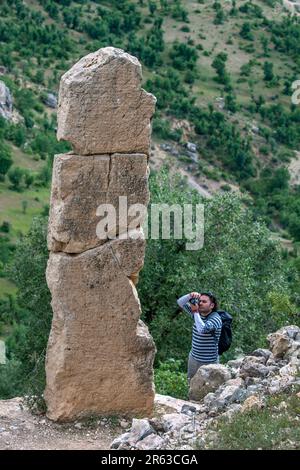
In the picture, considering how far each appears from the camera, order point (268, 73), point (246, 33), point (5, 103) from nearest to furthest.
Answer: point (5, 103), point (268, 73), point (246, 33)

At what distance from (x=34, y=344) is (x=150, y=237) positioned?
11.4ft

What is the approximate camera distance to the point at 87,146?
11.2 meters

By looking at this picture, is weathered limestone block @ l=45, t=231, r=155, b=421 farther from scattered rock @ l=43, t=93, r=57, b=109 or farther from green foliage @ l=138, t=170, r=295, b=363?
scattered rock @ l=43, t=93, r=57, b=109

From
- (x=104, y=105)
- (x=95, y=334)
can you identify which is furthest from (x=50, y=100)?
(x=95, y=334)

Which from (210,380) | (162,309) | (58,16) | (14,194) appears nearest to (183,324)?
(162,309)

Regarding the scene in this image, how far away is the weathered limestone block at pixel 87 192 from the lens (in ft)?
36.7

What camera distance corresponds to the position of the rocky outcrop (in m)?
9.55

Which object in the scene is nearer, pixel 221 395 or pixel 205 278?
pixel 221 395

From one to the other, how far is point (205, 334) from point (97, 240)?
77.5 inches

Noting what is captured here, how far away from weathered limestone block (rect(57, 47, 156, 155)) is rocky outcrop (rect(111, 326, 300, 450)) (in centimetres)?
318

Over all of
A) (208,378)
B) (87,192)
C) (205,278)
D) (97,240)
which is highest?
(87,192)

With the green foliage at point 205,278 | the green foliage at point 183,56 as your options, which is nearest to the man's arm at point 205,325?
the green foliage at point 205,278

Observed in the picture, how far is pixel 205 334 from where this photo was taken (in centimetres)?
1206

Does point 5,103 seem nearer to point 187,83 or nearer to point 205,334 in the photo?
point 187,83
